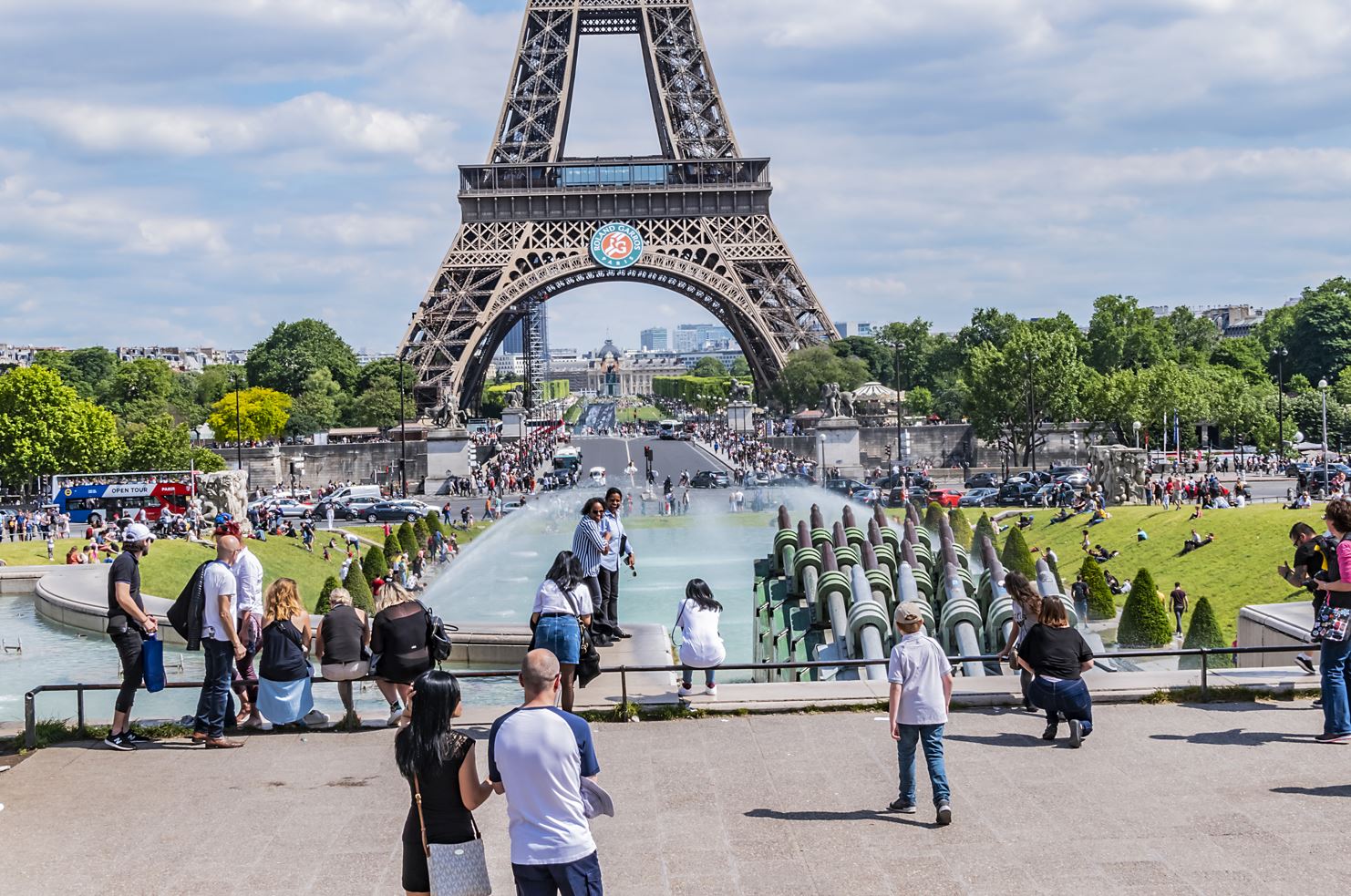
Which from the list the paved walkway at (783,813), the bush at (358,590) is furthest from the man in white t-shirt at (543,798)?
the bush at (358,590)

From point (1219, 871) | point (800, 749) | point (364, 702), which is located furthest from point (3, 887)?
point (364, 702)

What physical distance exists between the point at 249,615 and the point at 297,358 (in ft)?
341

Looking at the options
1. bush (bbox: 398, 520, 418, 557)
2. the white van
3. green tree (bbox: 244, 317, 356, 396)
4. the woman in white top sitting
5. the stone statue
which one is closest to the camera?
the woman in white top sitting

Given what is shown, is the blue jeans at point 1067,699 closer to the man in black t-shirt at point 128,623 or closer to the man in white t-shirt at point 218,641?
the man in white t-shirt at point 218,641

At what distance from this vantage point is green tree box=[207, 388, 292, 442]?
290 feet

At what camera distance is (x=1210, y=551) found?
107 feet

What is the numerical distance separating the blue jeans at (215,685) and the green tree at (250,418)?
7960 cm

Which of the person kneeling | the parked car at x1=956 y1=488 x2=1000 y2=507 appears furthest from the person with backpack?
the parked car at x1=956 y1=488 x2=1000 y2=507

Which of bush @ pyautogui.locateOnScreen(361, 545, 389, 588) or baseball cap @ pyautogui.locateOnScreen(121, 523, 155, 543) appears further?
bush @ pyautogui.locateOnScreen(361, 545, 389, 588)

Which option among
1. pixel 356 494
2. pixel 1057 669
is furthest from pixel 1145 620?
pixel 356 494

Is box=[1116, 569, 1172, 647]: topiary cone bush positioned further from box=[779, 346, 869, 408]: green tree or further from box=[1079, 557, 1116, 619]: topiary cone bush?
box=[779, 346, 869, 408]: green tree

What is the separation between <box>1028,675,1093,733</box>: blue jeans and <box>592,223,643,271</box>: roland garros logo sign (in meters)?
75.3

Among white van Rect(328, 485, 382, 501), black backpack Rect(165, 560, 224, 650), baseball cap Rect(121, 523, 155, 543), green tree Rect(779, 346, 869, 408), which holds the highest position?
green tree Rect(779, 346, 869, 408)

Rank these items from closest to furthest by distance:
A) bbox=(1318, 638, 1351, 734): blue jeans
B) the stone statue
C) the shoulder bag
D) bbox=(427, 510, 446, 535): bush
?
the shoulder bag
bbox=(1318, 638, 1351, 734): blue jeans
the stone statue
bbox=(427, 510, 446, 535): bush
